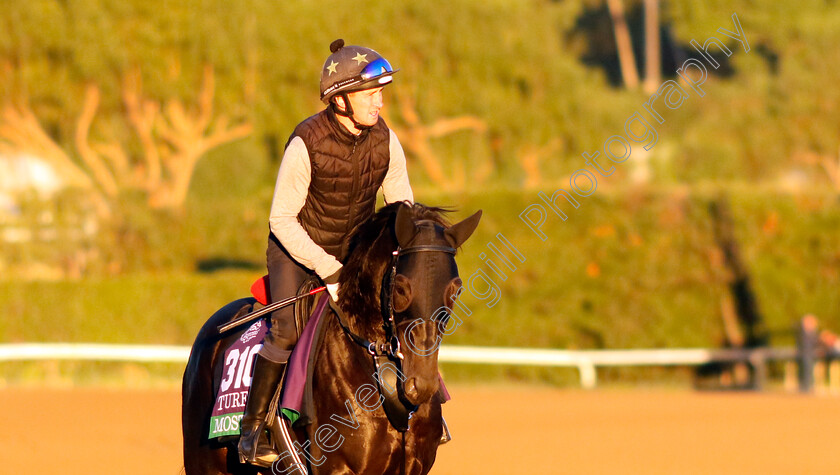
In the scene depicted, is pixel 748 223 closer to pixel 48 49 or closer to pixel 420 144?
pixel 420 144

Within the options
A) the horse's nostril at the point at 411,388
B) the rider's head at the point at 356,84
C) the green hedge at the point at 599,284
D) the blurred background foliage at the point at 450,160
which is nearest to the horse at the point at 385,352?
the horse's nostril at the point at 411,388

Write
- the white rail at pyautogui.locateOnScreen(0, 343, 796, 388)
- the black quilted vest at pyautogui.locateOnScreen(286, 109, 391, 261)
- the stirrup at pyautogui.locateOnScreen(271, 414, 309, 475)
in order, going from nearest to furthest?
the stirrup at pyautogui.locateOnScreen(271, 414, 309, 475) < the black quilted vest at pyautogui.locateOnScreen(286, 109, 391, 261) < the white rail at pyautogui.locateOnScreen(0, 343, 796, 388)

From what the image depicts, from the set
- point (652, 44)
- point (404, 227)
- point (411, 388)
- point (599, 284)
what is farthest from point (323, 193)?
point (652, 44)

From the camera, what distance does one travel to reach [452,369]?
Answer: 19.5 meters

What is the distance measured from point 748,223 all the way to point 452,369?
19.3 feet

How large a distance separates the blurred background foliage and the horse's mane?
47.6ft

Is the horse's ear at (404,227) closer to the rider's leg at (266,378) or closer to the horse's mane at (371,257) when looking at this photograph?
the horse's mane at (371,257)

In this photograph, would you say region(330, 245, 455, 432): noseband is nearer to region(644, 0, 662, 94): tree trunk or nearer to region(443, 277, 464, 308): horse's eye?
region(443, 277, 464, 308): horse's eye

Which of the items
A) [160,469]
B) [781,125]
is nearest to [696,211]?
[160,469]

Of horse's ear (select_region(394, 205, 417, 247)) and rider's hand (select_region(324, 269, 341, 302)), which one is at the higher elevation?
horse's ear (select_region(394, 205, 417, 247))

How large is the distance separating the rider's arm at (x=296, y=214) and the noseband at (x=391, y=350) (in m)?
0.36

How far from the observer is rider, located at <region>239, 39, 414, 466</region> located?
16.2ft

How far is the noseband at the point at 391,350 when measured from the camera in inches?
177

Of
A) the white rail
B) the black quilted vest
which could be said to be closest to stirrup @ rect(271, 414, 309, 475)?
the black quilted vest
